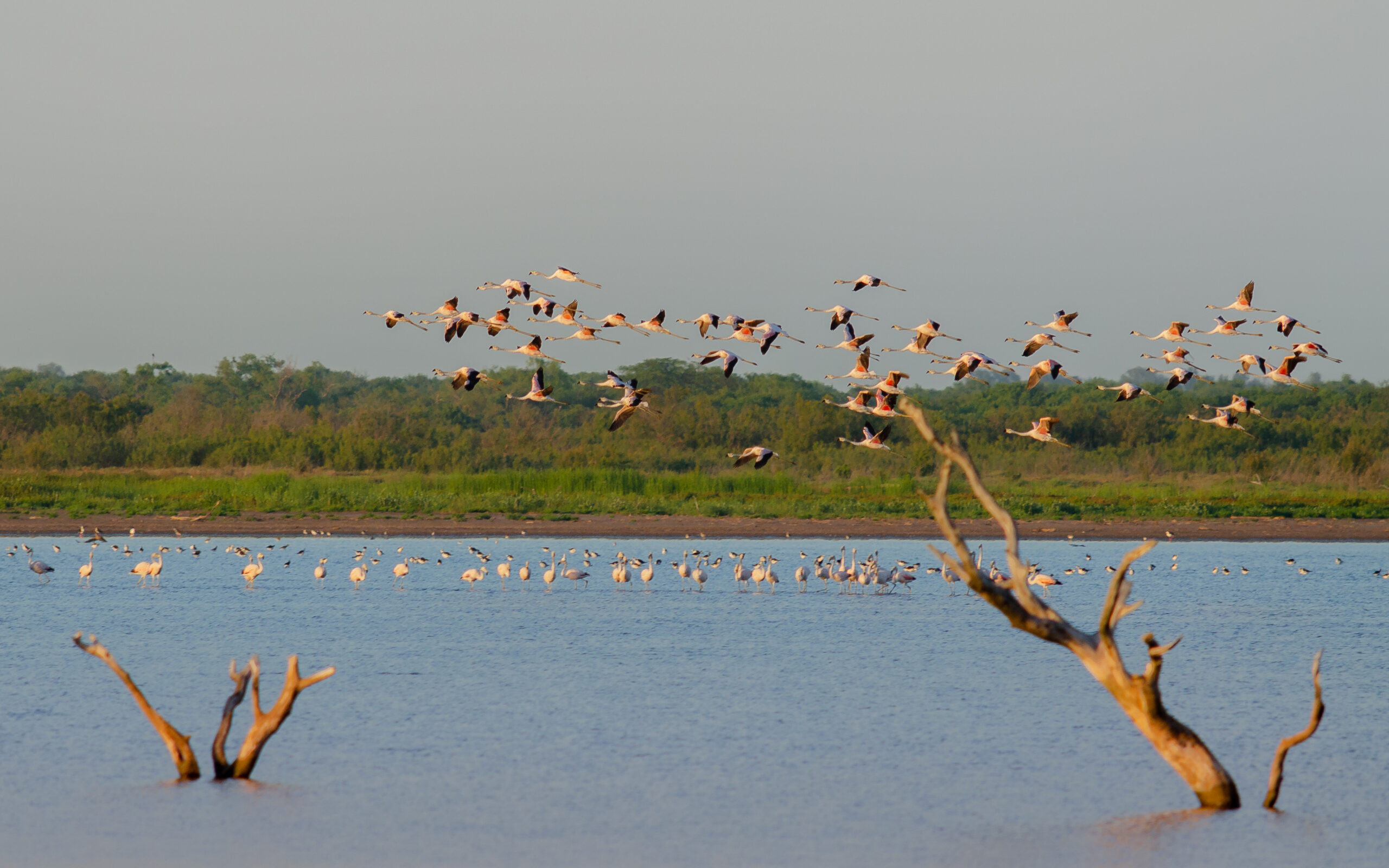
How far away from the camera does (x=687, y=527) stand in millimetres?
39781

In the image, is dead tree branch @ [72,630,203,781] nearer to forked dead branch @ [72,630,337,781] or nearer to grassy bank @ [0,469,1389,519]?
forked dead branch @ [72,630,337,781]

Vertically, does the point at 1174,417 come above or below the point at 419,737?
above

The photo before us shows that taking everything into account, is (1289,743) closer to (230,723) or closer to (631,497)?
(230,723)

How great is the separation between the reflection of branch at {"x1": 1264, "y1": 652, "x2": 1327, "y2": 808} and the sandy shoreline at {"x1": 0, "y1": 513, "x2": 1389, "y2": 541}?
26102mm

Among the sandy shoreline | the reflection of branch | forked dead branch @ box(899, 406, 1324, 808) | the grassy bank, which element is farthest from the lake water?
the grassy bank

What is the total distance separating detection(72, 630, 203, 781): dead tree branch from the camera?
36.4 feet

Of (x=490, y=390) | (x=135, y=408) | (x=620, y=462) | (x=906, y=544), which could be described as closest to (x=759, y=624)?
(x=906, y=544)

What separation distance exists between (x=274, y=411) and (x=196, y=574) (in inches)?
1393

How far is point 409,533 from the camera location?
39.4 meters

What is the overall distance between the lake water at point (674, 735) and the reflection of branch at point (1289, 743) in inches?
7.1

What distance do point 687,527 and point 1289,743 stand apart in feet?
96.8

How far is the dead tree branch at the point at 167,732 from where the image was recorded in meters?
11.1

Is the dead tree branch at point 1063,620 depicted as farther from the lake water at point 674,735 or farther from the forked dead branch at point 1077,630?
the lake water at point 674,735

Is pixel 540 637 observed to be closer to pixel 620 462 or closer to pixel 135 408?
pixel 620 462
